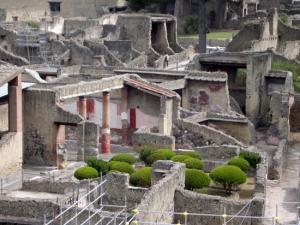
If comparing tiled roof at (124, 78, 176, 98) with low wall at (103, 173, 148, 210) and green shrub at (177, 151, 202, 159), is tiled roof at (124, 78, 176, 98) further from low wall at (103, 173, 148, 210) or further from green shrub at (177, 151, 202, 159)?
low wall at (103, 173, 148, 210)

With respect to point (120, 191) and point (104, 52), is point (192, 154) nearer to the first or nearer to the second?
point (120, 191)

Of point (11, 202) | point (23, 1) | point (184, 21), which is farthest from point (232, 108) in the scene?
point (23, 1)

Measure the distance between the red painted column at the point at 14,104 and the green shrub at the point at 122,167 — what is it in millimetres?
4523

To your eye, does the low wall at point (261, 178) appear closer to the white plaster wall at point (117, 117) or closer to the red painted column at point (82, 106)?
the white plaster wall at point (117, 117)

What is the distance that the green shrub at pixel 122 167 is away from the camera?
2627 cm

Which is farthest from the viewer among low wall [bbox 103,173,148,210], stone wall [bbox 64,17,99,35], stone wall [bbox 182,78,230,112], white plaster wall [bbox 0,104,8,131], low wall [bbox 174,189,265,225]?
stone wall [bbox 64,17,99,35]

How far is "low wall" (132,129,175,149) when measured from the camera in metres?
31.3

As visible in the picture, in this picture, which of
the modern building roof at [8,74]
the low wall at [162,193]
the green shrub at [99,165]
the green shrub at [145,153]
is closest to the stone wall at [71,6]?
the modern building roof at [8,74]

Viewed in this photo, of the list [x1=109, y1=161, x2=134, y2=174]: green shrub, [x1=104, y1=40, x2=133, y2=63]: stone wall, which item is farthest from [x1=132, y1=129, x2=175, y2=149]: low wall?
[x1=104, y1=40, x2=133, y2=63]: stone wall

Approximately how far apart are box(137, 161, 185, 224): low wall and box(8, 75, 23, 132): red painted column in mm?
7197

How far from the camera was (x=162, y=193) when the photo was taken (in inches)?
854

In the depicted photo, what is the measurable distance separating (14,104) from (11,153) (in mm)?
1774

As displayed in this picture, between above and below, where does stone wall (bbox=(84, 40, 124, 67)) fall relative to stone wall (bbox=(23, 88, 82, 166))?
above

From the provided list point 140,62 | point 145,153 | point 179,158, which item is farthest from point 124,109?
point 140,62
